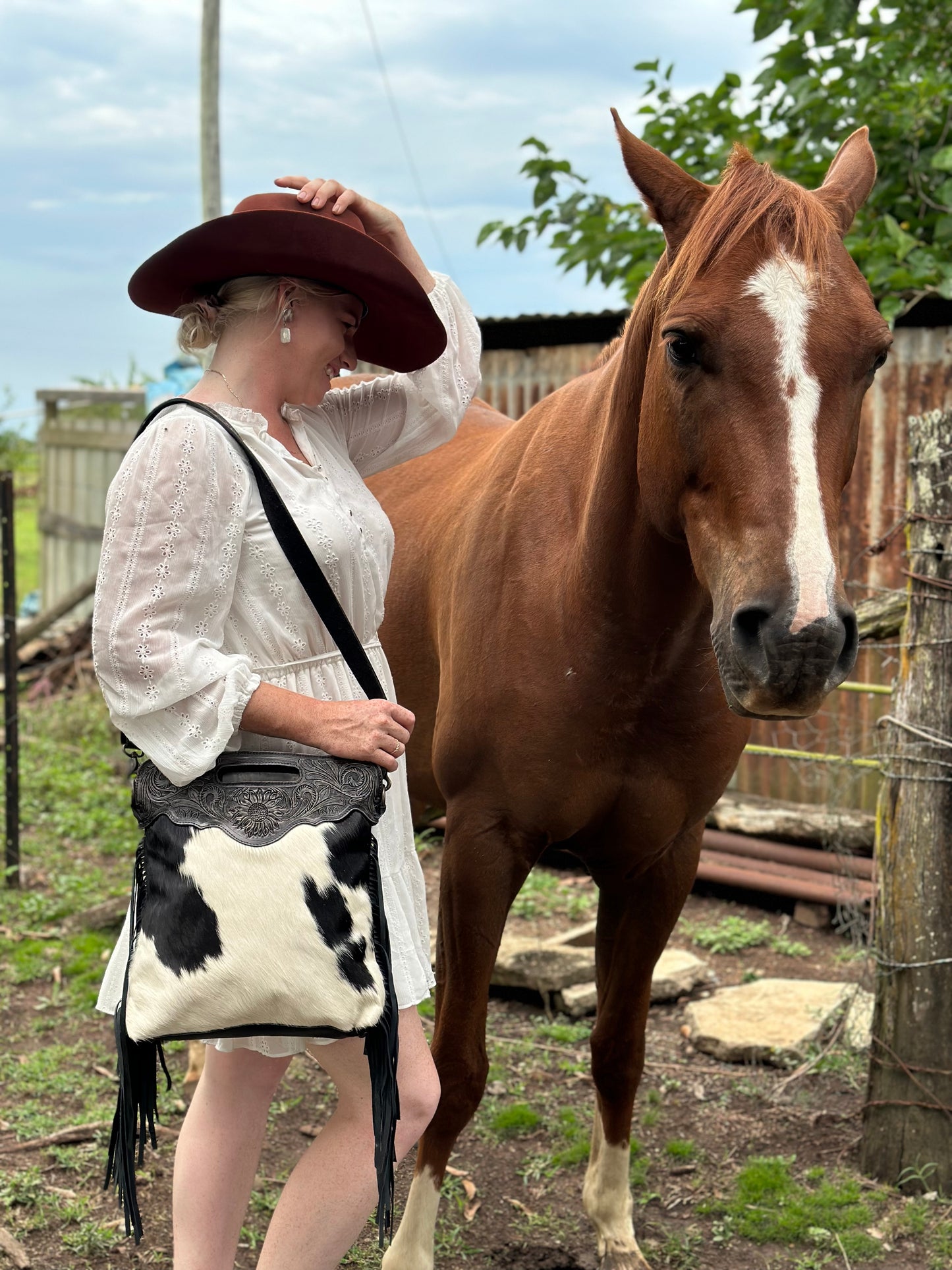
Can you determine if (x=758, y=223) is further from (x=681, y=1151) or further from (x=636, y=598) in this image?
(x=681, y=1151)

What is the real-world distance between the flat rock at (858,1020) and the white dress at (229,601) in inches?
85.7

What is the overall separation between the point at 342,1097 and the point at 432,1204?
934 mm

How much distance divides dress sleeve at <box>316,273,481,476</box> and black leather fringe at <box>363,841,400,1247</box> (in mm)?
998

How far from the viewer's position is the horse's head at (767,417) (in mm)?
1803

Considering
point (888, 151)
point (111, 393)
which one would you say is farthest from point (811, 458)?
point (111, 393)

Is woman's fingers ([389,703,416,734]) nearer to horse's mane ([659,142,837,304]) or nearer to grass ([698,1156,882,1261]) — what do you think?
horse's mane ([659,142,837,304])

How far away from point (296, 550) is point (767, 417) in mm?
792

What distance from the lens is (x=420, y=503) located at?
370 centimetres

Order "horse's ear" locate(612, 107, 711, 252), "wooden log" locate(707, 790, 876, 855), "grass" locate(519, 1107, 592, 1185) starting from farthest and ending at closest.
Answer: "wooden log" locate(707, 790, 876, 855), "grass" locate(519, 1107, 592, 1185), "horse's ear" locate(612, 107, 711, 252)

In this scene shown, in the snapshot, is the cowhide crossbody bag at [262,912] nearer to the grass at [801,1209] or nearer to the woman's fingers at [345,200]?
the woman's fingers at [345,200]

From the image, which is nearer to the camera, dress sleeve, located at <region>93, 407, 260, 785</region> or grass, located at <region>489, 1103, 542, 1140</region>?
dress sleeve, located at <region>93, 407, 260, 785</region>

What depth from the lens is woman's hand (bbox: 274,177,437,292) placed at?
7.41 ft

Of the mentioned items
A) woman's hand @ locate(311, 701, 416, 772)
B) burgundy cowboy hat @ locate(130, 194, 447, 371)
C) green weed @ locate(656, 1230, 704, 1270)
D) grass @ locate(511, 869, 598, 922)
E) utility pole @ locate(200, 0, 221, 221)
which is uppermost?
utility pole @ locate(200, 0, 221, 221)

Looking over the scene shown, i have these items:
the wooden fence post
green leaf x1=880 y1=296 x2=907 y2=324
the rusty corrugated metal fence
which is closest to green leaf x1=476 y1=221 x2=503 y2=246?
the rusty corrugated metal fence
